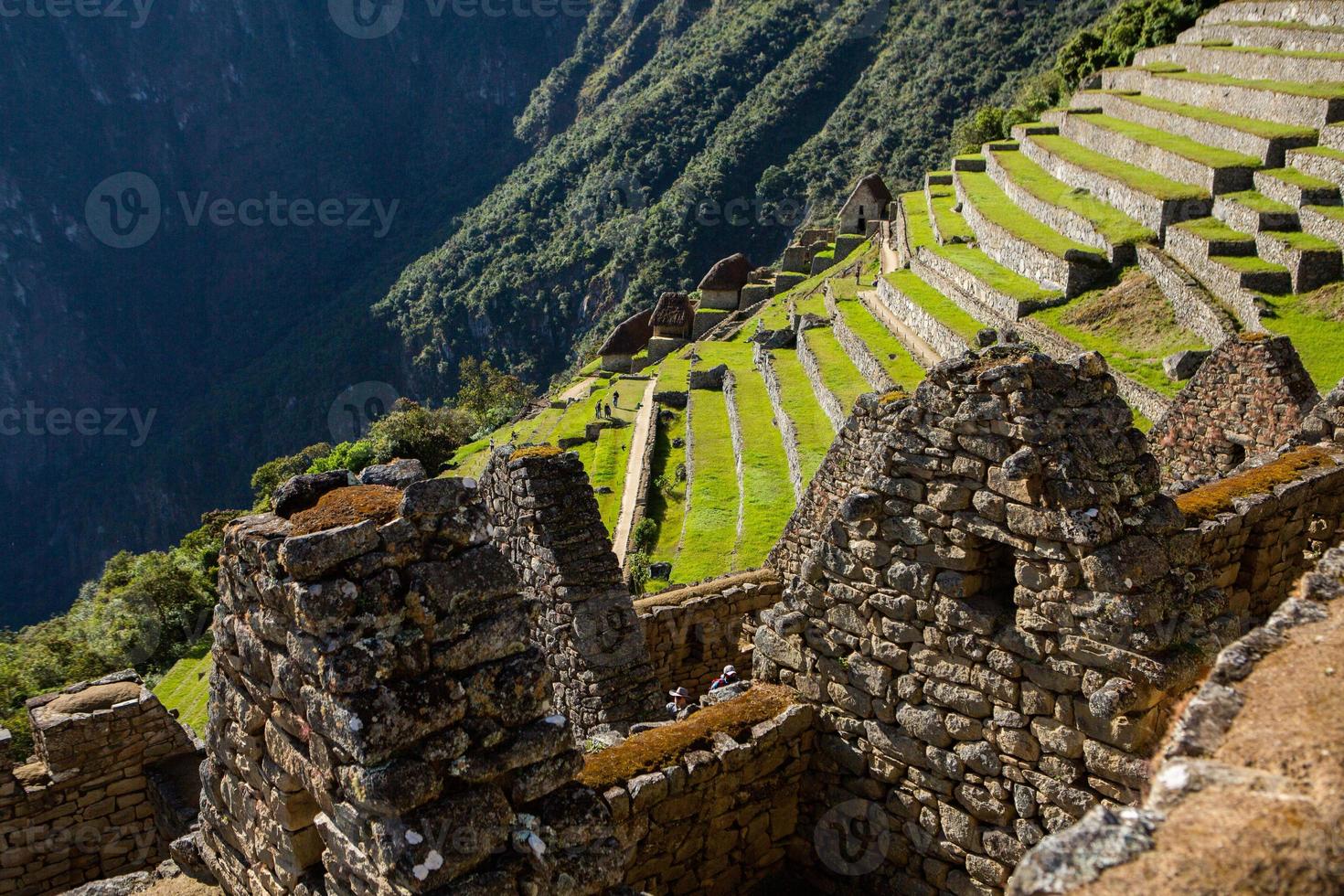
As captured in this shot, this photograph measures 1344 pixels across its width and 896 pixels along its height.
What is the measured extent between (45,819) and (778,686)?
5769 millimetres

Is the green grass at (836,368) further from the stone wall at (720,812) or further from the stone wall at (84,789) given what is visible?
the stone wall at (720,812)

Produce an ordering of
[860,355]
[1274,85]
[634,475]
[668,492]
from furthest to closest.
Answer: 1. [1274,85]
2. [634,475]
3. [860,355]
4. [668,492]

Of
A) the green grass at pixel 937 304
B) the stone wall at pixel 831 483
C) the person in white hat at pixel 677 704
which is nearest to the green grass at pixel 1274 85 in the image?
the green grass at pixel 937 304

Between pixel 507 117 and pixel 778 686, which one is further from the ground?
pixel 507 117

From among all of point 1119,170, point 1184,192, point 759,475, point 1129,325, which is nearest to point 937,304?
point 1129,325

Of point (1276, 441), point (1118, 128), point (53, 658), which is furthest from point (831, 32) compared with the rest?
point (1276, 441)

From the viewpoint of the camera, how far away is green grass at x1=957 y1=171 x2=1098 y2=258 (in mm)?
27820

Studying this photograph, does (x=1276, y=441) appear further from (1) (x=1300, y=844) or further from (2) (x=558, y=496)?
(1) (x=1300, y=844)

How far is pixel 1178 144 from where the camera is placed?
30312 mm

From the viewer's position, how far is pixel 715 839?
5.06 meters

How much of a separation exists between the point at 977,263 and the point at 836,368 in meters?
6.48

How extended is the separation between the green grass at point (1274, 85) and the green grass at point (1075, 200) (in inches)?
228

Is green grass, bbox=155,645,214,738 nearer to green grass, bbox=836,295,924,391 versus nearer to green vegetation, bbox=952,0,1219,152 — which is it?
green grass, bbox=836,295,924,391

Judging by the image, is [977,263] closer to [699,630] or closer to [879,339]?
[879,339]
